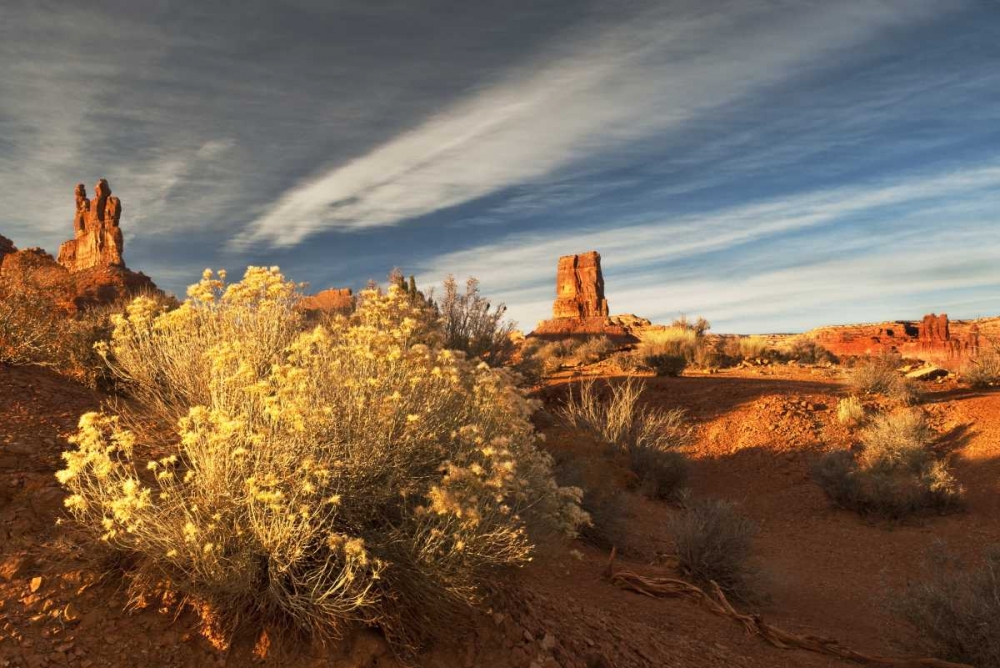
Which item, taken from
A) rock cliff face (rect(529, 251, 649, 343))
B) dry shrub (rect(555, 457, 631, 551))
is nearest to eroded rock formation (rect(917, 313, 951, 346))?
rock cliff face (rect(529, 251, 649, 343))

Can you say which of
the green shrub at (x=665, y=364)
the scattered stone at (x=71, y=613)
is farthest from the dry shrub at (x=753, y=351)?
the scattered stone at (x=71, y=613)

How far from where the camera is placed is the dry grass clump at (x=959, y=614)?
598cm

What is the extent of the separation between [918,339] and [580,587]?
37.6 meters

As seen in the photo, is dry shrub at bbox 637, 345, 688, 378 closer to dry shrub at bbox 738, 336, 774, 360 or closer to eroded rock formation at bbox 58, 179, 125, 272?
dry shrub at bbox 738, 336, 774, 360

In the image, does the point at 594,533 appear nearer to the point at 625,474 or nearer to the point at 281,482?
the point at 625,474

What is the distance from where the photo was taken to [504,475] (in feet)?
13.2

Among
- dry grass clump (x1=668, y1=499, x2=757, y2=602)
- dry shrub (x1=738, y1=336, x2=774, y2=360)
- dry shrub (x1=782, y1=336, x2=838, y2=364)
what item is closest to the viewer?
dry grass clump (x1=668, y1=499, x2=757, y2=602)

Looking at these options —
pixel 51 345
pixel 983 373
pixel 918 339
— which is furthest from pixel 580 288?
pixel 51 345

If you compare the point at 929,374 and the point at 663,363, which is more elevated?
the point at 663,363

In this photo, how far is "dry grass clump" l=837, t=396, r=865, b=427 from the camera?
1661cm

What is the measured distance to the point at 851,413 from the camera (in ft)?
55.1

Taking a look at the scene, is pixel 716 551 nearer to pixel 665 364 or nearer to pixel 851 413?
pixel 851 413

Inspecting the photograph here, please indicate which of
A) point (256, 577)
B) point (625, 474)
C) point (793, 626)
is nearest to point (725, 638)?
point (793, 626)

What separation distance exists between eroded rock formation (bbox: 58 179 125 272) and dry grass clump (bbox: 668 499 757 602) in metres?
94.8
